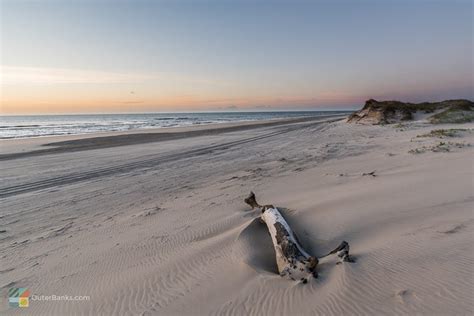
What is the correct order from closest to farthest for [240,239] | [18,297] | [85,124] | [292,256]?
[18,297] < [292,256] < [240,239] < [85,124]

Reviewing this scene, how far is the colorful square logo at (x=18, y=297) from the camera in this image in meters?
3.55

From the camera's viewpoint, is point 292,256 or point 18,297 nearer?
point 18,297

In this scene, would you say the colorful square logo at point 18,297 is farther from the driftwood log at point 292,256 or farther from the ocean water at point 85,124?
the ocean water at point 85,124

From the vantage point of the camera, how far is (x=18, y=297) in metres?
3.68

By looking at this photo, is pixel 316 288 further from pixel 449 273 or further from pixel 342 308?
pixel 449 273

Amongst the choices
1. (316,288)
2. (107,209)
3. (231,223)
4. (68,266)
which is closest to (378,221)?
(316,288)

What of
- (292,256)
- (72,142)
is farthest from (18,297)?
(72,142)

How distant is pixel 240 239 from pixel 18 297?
330 centimetres

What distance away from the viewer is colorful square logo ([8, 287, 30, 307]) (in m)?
3.55

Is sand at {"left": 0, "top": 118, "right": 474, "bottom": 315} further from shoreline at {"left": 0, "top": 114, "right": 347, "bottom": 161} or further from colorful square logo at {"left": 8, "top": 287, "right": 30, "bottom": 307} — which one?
shoreline at {"left": 0, "top": 114, "right": 347, "bottom": 161}

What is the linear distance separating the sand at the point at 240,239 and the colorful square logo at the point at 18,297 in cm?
9

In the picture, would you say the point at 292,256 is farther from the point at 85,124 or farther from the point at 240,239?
the point at 85,124

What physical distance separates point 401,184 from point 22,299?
781 cm

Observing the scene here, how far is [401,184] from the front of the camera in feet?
22.0
